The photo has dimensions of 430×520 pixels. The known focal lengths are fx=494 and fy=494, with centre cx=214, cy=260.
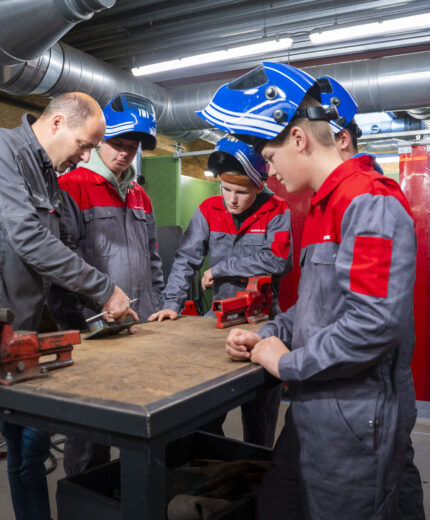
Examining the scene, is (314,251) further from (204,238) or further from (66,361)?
(204,238)

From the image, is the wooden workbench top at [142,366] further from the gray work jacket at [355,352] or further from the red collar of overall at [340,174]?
the red collar of overall at [340,174]

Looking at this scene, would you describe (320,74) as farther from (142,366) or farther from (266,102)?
(142,366)

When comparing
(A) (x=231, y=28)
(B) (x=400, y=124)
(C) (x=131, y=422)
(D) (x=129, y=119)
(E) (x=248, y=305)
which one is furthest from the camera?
(B) (x=400, y=124)

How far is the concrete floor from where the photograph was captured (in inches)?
92.2

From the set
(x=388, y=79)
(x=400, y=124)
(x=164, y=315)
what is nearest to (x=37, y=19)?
(x=164, y=315)

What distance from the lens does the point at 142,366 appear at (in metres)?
1.24

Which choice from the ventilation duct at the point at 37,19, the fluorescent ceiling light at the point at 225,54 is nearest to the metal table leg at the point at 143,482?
the ventilation duct at the point at 37,19

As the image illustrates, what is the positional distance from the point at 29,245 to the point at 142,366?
22.3 inches

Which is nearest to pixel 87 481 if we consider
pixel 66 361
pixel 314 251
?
pixel 66 361

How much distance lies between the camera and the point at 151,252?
2582mm

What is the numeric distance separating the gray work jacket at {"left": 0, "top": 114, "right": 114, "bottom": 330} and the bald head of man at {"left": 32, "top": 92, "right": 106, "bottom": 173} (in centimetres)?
6

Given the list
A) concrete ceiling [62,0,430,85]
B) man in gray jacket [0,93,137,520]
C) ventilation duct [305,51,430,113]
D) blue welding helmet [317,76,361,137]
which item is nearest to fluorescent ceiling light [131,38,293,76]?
concrete ceiling [62,0,430,85]

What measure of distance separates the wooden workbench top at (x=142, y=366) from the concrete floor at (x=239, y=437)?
1.20 m

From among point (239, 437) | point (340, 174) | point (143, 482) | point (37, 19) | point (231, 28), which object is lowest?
point (239, 437)
